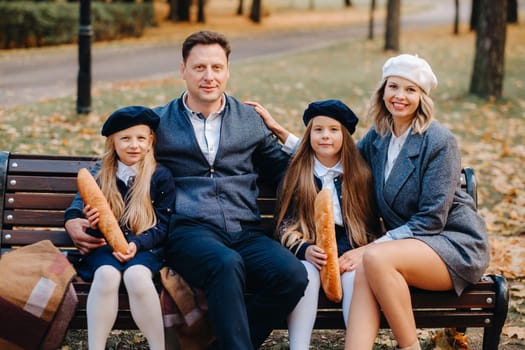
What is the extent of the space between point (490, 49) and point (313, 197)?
31.9 ft

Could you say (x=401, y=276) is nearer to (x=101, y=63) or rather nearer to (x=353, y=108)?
(x=353, y=108)

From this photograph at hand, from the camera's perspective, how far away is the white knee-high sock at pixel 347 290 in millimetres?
3779

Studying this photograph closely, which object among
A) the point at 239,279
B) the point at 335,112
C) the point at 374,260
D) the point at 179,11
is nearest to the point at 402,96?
the point at 335,112

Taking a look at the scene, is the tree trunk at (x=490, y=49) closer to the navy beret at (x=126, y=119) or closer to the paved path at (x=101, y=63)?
the paved path at (x=101, y=63)

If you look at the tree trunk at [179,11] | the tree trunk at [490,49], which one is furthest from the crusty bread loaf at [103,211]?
the tree trunk at [179,11]

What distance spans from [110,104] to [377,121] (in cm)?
814

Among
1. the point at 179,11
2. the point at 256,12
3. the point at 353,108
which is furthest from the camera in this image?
the point at 256,12

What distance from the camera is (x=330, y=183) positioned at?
13.8 ft

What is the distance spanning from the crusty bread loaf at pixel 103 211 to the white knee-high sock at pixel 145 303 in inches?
6.6

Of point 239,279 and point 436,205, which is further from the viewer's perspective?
point 436,205

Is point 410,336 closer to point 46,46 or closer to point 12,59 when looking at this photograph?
point 12,59

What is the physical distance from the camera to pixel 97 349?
362 cm

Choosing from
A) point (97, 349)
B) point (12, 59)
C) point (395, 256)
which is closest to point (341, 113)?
point (395, 256)

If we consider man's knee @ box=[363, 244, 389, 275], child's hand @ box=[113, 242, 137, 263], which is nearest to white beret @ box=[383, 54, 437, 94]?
man's knee @ box=[363, 244, 389, 275]
